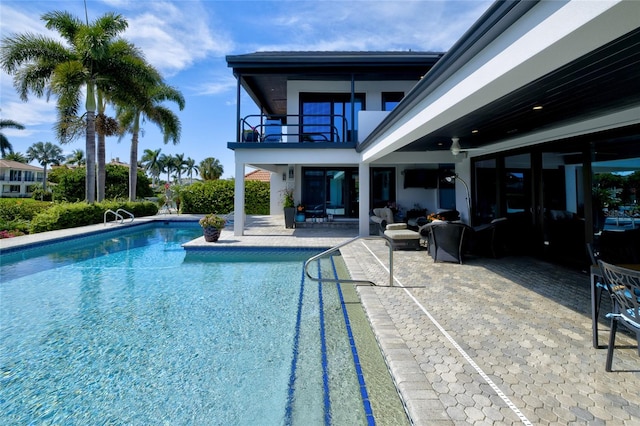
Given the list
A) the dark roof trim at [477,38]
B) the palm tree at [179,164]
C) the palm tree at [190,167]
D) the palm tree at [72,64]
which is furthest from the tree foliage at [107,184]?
the palm tree at [190,167]

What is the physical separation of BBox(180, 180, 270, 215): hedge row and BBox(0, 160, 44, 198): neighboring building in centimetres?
4326

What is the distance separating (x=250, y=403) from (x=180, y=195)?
862 inches

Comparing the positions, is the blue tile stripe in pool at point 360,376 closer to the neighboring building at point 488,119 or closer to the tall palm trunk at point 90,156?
the neighboring building at point 488,119

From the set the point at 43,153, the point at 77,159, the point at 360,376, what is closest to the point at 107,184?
the point at 360,376

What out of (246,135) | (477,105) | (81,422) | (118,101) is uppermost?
(118,101)

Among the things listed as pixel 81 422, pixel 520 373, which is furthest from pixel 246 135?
pixel 520 373

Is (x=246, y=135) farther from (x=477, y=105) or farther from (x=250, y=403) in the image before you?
(x=250, y=403)

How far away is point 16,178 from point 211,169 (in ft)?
117

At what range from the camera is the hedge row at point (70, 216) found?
12.9 meters

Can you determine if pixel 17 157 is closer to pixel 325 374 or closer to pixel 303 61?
pixel 303 61

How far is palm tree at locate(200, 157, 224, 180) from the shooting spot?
149ft

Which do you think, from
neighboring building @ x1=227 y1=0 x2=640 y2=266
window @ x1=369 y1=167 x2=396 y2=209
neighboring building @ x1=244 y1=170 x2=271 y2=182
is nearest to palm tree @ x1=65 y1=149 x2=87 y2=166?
neighboring building @ x1=244 y1=170 x2=271 y2=182

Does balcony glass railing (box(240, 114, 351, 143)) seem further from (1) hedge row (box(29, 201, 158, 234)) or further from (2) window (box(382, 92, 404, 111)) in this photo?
(1) hedge row (box(29, 201, 158, 234))

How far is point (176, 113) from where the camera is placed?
76.9 feet
